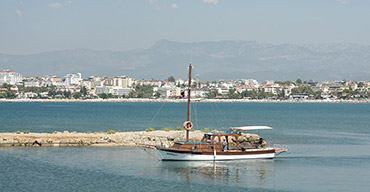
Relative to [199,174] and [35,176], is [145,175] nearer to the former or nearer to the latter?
[199,174]

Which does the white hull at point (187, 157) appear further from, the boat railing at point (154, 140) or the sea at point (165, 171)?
the boat railing at point (154, 140)

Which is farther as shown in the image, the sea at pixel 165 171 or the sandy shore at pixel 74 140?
the sandy shore at pixel 74 140

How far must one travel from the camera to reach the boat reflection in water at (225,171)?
3353cm

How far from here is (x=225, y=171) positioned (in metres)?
36.2

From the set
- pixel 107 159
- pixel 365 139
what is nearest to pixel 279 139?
pixel 365 139

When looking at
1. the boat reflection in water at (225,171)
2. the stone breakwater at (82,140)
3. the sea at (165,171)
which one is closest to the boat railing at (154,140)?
the stone breakwater at (82,140)

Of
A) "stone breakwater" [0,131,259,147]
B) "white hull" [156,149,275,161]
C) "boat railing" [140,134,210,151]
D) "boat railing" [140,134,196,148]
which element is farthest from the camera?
"boat railing" [140,134,196,148]

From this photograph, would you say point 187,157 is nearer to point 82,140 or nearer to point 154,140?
point 154,140

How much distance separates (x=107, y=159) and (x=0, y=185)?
399 inches

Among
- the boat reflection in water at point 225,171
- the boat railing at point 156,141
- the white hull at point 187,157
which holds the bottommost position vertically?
the boat reflection in water at point 225,171

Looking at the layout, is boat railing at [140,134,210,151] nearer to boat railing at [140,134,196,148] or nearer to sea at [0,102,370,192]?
boat railing at [140,134,196,148]

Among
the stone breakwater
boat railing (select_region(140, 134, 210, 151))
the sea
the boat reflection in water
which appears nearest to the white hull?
the boat reflection in water

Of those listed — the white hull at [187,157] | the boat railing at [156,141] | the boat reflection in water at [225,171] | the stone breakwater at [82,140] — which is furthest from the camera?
the stone breakwater at [82,140]

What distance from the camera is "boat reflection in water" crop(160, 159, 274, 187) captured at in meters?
33.5
